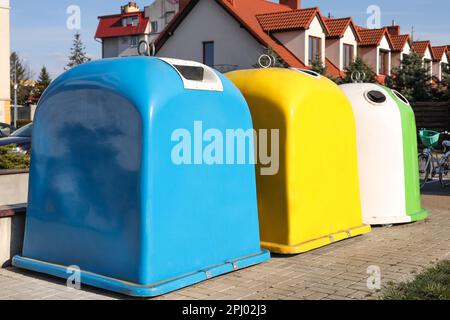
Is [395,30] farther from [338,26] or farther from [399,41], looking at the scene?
[338,26]

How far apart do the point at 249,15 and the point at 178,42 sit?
3.95 metres

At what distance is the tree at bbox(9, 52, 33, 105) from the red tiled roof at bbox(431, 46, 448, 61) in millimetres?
33553

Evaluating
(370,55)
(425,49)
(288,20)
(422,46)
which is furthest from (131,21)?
(288,20)

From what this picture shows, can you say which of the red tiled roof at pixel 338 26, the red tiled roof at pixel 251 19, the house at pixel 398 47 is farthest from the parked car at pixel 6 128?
the house at pixel 398 47

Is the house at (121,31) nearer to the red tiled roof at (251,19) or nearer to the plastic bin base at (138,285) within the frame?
the red tiled roof at (251,19)

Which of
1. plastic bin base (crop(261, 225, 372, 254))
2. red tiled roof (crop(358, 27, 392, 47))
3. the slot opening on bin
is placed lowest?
plastic bin base (crop(261, 225, 372, 254))

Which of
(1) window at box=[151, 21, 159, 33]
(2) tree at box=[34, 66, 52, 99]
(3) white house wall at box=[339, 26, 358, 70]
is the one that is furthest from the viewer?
(2) tree at box=[34, 66, 52, 99]

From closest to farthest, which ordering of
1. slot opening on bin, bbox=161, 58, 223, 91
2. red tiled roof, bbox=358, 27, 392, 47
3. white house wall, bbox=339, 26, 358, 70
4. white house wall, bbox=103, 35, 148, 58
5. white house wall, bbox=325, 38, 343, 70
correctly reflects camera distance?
slot opening on bin, bbox=161, 58, 223, 91 → white house wall, bbox=325, 38, 343, 70 → white house wall, bbox=339, 26, 358, 70 → red tiled roof, bbox=358, 27, 392, 47 → white house wall, bbox=103, 35, 148, 58

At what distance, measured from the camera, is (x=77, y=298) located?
434 centimetres

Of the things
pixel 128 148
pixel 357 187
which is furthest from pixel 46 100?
pixel 357 187

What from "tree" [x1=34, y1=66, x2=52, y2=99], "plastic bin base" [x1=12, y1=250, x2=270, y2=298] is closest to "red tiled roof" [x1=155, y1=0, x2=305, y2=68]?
"plastic bin base" [x1=12, y1=250, x2=270, y2=298]

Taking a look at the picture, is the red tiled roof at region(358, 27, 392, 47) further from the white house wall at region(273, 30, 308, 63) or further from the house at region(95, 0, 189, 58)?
the house at region(95, 0, 189, 58)

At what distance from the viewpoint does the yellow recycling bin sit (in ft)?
18.5

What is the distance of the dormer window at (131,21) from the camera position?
52375 millimetres
